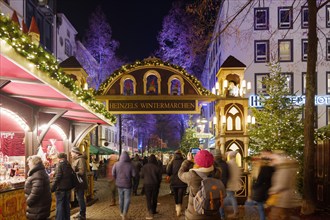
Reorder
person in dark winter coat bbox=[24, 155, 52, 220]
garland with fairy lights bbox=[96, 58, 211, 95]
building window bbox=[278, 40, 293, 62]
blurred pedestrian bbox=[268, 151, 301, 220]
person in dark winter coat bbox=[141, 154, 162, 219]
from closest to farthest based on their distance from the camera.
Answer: person in dark winter coat bbox=[24, 155, 52, 220], blurred pedestrian bbox=[268, 151, 301, 220], person in dark winter coat bbox=[141, 154, 162, 219], garland with fairy lights bbox=[96, 58, 211, 95], building window bbox=[278, 40, 293, 62]

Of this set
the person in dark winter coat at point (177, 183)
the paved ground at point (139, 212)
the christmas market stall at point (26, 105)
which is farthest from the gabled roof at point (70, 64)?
the person in dark winter coat at point (177, 183)

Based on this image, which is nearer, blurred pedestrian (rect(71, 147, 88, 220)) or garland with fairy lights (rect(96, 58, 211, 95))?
blurred pedestrian (rect(71, 147, 88, 220))

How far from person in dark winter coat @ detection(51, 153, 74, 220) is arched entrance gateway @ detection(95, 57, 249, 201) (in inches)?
273

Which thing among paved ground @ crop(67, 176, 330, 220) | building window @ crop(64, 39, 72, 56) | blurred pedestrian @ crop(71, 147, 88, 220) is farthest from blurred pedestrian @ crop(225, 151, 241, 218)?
building window @ crop(64, 39, 72, 56)

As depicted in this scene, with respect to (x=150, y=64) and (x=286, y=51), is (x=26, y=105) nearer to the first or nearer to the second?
(x=150, y=64)

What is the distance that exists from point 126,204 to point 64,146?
166 inches

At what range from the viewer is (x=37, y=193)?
7277 millimetres

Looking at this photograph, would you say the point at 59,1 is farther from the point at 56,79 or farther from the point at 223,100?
the point at 56,79

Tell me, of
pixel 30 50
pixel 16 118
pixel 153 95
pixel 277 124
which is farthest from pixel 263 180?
pixel 277 124

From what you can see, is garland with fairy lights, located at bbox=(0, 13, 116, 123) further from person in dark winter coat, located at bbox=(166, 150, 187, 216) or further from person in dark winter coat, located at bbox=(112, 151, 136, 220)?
person in dark winter coat, located at bbox=(166, 150, 187, 216)

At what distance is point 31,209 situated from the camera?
7309 millimetres

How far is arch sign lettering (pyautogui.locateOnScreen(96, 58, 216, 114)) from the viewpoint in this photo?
16.2 metres

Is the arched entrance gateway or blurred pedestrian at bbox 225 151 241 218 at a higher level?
the arched entrance gateway

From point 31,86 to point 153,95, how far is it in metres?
8.08
